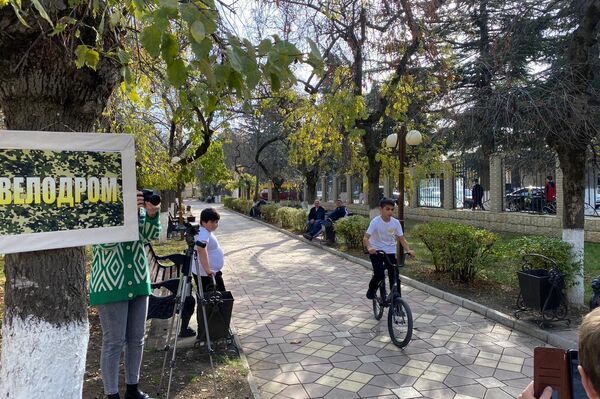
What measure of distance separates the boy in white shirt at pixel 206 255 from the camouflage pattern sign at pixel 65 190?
5.93ft

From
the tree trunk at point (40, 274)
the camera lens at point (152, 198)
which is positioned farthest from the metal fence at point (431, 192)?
the tree trunk at point (40, 274)

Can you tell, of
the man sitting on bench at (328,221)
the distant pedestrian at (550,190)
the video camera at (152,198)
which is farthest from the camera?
the man sitting on bench at (328,221)

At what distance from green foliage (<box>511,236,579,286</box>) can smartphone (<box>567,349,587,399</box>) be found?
17.3 feet

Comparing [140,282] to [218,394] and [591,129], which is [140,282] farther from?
[591,129]

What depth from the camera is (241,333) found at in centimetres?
602

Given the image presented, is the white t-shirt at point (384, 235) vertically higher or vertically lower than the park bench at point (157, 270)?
higher

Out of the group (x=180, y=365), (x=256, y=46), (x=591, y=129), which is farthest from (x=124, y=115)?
(x=591, y=129)

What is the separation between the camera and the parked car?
1467cm

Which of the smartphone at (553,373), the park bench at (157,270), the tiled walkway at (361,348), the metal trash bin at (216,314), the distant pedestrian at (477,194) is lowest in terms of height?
the tiled walkway at (361,348)

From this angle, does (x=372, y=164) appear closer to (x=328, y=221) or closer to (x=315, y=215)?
(x=328, y=221)

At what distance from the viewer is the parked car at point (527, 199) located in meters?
14.7

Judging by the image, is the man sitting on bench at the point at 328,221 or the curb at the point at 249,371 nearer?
the curb at the point at 249,371

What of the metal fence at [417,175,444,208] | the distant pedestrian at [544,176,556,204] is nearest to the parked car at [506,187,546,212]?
the distant pedestrian at [544,176,556,204]

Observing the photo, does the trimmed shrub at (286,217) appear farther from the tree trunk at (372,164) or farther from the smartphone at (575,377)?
the smartphone at (575,377)
